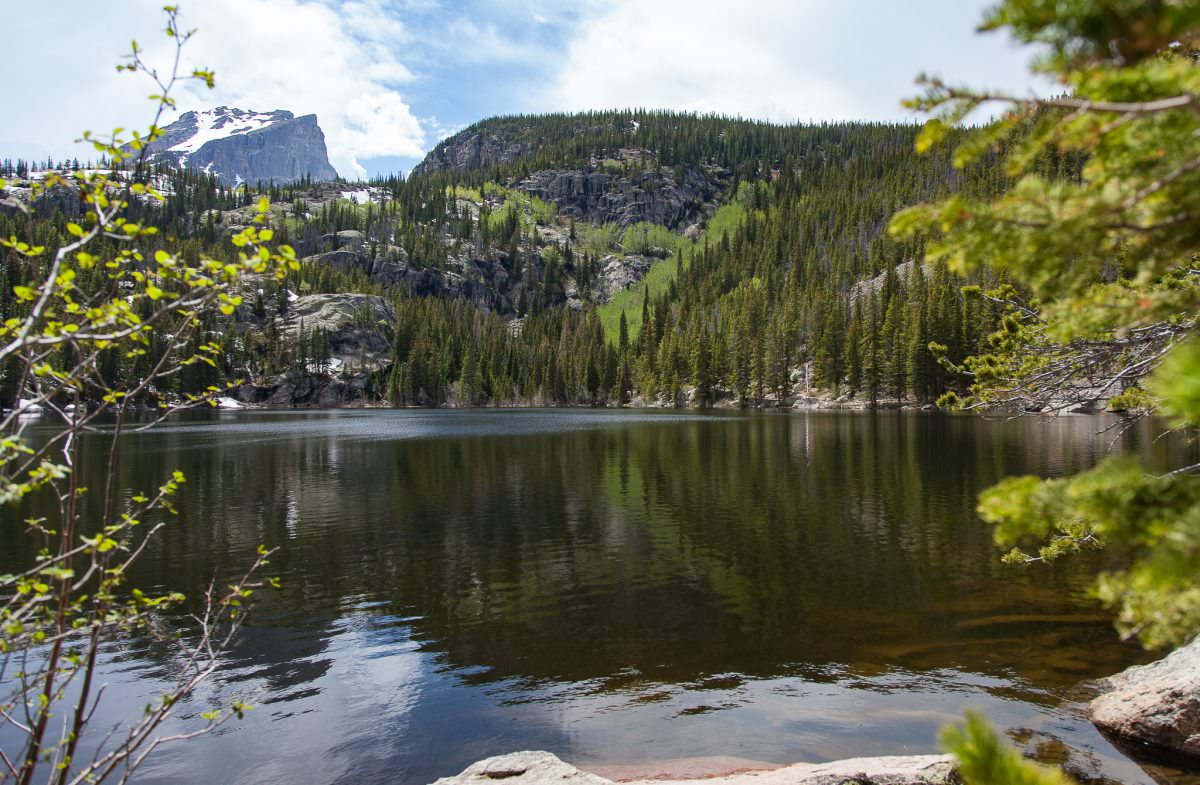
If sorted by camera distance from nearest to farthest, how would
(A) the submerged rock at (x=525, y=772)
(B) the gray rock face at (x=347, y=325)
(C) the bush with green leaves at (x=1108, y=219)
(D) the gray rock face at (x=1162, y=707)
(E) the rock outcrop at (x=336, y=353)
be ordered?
(C) the bush with green leaves at (x=1108, y=219), (A) the submerged rock at (x=525, y=772), (D) the gray rock face at (x=1162, y=707), (E) the rock outcrop at (x=336, y=353), (B) the gray rock face at (x=347, y=325)

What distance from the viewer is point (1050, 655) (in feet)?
43.0

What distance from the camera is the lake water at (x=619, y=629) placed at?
1079 centimetres

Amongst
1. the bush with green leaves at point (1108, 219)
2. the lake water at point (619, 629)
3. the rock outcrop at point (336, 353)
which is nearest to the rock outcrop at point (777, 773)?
the lake water at point (619, 629)

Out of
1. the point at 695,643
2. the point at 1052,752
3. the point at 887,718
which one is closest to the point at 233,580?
the point at 695,643

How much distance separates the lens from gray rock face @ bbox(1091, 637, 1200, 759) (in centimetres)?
914

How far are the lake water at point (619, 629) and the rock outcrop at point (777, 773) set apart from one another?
5.04 feet

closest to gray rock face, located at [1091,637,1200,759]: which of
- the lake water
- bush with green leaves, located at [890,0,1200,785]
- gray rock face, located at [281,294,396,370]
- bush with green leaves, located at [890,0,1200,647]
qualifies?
the lake water

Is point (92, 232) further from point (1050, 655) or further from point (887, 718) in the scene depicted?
point (1050, 655)

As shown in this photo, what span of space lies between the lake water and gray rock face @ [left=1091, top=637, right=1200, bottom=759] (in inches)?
18.1

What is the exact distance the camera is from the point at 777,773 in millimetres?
8453

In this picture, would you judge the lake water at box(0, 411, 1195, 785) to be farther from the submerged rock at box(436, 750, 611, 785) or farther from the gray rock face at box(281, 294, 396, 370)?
the gray rock face at box(281, 294, 396, 370)

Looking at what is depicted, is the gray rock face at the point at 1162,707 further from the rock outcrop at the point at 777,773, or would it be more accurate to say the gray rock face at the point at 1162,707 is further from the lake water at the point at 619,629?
the rock outcrop at the point at 777,773

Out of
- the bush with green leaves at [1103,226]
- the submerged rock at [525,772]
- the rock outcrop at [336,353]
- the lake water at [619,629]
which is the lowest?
the lake water at [619,629]

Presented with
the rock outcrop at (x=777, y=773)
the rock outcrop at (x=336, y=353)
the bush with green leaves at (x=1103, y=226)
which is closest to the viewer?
the bush with green leaves at (x=1103, y=226)
